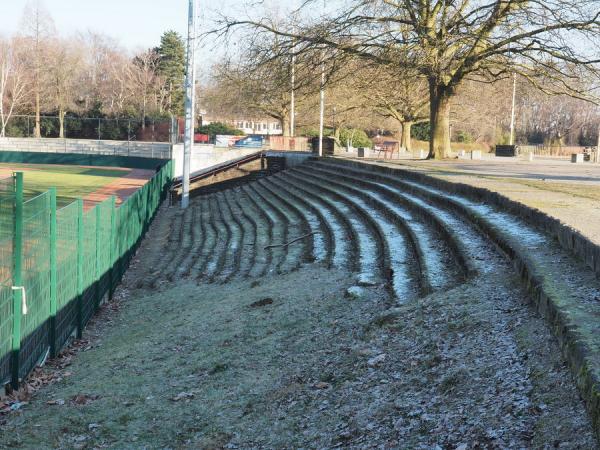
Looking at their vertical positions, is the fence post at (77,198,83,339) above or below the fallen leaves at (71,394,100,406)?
above

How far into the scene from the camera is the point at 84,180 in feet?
151

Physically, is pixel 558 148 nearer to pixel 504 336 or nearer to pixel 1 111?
pixel 1 111

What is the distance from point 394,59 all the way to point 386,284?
16960mm

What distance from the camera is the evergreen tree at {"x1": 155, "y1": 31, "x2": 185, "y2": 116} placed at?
289 ft

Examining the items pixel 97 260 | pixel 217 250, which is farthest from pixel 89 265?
pixel 217 250

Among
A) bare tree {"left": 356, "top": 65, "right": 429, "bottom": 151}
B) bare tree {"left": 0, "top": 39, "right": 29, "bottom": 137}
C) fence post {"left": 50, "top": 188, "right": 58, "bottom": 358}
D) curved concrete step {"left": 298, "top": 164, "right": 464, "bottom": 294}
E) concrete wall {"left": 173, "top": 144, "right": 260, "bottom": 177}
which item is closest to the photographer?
fence post {"left": 50, "top": 188, "right": 58, "bottom": 358}

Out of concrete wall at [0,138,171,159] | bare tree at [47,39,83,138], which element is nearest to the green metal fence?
concrete wall at [0,138,171,159]

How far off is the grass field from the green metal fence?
2197 cm

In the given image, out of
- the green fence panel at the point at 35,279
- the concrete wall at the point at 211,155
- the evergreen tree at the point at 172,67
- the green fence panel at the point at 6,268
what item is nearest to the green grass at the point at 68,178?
the concrete wall at the point at 211,155

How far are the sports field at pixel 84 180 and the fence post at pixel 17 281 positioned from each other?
2302cm

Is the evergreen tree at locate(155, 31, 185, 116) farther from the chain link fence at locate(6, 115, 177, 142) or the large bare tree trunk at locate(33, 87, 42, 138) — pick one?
the large bare tree trunk at locate(33, 87, 42, 138)

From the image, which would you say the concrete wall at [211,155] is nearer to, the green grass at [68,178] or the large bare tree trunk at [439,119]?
the green grass at [68,178]

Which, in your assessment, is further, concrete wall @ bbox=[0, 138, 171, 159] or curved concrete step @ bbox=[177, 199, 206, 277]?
concrete wall @ bbox=[0, 138, 171, 159]

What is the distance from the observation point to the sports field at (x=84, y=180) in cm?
3581
